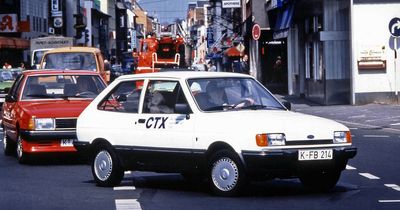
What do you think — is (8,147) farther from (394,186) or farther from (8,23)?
(8,23)

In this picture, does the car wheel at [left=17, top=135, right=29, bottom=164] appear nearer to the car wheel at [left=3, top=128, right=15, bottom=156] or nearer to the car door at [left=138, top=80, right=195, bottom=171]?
the car wheel at [left=3, top=128, right=15, bottom=156]

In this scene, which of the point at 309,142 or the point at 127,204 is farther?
the point at 309,142

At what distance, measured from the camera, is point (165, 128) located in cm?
1282

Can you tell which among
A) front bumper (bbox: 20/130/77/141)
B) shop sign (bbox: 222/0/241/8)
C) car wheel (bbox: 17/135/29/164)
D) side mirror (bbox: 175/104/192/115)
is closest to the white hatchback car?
side mirror (bbox: 175/104/192/115)

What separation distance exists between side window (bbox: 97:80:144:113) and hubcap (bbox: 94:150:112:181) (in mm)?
642

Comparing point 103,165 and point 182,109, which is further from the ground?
point 182,109

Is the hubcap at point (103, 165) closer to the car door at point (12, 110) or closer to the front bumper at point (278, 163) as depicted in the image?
the front bumper at point (278, 163)

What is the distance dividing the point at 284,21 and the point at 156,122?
36.7 m

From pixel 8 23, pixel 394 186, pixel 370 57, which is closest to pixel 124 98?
pixel 394 186

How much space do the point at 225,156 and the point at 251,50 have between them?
2294 inches

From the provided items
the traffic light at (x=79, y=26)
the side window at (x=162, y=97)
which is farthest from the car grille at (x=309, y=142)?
the traffic light at (x=79, y=26)

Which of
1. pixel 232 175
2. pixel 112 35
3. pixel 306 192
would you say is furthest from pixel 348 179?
pixel 112 35

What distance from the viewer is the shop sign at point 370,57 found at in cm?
3550

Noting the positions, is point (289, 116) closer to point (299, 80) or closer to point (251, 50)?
point (299, 80)
